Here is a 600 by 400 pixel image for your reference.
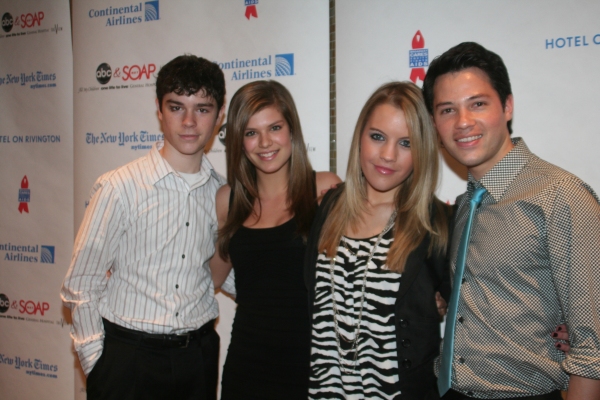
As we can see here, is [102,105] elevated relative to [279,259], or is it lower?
elevated

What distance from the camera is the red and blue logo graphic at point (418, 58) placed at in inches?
96.1

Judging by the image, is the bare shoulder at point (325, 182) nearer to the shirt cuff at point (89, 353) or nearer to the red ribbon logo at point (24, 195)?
the shirt cuff at point (89, 353)

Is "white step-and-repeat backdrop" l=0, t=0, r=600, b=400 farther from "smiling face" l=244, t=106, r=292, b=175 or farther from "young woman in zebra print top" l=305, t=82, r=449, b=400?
"young woman in zebra print top" l=305, t=82, r=449, b=400

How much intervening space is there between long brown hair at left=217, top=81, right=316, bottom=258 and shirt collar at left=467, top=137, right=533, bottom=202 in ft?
2.74

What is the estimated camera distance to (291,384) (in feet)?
6.33

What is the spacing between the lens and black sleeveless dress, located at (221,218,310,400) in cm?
195

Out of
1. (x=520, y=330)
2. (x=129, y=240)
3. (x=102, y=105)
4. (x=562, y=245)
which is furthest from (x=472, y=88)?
(x=102, y=105)

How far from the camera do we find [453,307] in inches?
62.1

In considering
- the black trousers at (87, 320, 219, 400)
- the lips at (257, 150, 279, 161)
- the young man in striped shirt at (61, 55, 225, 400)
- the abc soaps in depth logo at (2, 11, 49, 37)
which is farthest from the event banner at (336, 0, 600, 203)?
the abc soaps in depth logo at (2, 11, 49, 37)

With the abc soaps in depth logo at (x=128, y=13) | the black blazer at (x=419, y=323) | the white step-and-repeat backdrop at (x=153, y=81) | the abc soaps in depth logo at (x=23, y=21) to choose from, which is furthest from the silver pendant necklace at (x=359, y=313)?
the abc soaps in depth logo at (x=23, y=21)

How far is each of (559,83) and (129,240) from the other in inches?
89.4

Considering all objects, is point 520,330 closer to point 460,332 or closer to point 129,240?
point 460,332

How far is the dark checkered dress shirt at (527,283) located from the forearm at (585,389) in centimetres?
4

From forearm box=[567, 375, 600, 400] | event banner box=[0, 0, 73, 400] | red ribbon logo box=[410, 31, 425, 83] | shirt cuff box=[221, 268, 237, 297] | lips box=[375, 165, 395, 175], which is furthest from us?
event banner box=[0, 0, 73, 400]
